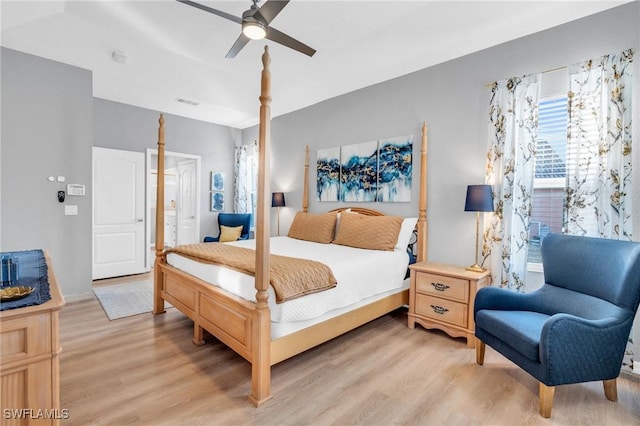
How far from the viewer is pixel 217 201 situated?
6203mm

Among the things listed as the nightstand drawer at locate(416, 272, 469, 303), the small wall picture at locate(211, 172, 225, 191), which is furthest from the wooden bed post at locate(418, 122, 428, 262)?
the small wall picture at locate(211, 172, 225, 191)

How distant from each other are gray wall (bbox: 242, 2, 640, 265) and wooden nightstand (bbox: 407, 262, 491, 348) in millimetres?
508

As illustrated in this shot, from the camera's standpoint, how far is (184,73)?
154 inches

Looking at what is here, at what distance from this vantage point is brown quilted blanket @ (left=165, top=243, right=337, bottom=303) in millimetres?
2064

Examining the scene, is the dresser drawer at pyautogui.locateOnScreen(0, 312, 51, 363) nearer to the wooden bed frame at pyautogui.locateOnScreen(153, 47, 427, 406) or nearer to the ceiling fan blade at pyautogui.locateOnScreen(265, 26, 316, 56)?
the wooden bed frame at pyautogui.locateOnScreen(153, 47, 427, 406)

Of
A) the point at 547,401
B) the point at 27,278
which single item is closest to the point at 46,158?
the point at 27,278

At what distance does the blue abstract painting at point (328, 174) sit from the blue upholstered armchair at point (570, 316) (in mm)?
2562

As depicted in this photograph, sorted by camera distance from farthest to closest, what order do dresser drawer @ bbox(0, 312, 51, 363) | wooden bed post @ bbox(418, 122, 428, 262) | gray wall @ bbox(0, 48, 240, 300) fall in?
wooden bed post @ bbox(418, 122, 428, 262), gray wall @ bbox(0, 48, 240, 300), dresser drawer @ bbox(0, 312, 51, 363)

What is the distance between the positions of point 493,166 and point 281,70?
8.67 feet

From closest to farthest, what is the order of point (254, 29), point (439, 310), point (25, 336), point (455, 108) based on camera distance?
point (25, 336)
point (254, 29)
point (439, 310)
point (455, 108)

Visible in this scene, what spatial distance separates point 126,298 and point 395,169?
3767 millimetres

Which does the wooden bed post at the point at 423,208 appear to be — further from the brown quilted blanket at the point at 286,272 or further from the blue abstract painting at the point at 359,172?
the brown quilted blanket at the point at 286,272

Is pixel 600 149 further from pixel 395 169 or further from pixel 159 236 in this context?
pixel 159 236

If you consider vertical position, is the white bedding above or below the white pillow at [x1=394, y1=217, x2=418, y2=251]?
below
